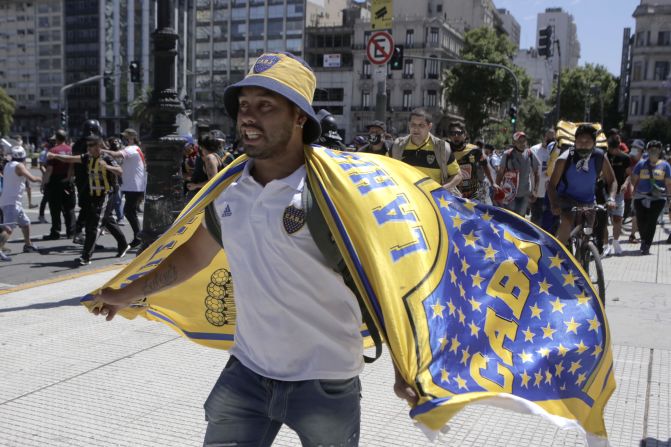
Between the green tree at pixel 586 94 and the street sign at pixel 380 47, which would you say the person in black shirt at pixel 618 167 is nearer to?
the street sign at pixel 380 47

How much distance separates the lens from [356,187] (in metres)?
2.32

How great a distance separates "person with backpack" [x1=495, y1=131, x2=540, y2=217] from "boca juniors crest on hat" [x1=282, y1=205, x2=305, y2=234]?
9.25 metres

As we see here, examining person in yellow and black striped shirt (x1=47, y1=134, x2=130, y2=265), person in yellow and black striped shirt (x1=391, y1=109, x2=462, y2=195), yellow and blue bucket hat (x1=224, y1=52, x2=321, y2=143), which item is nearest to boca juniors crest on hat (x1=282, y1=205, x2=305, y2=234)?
yellow and blue bucket hat (x1=224, y1=52, x2=321, y2=143)

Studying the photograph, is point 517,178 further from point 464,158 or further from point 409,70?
point 409,70

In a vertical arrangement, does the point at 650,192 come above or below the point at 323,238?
below

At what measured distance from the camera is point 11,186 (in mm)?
10391

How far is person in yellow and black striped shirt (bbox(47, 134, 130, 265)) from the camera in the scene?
9.62m

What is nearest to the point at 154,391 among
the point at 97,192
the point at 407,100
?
the point at 97,192

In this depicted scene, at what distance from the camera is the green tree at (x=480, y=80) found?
237 feet

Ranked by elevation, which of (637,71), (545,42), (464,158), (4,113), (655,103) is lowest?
(4,113)

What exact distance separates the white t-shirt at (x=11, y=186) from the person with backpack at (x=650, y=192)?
10.1 m

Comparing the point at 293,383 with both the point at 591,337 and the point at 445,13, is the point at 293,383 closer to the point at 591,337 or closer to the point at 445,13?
the point at 591,337

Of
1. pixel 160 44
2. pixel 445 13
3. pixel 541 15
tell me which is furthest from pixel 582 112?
pixel 541 15

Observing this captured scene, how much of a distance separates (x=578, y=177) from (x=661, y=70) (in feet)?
268
